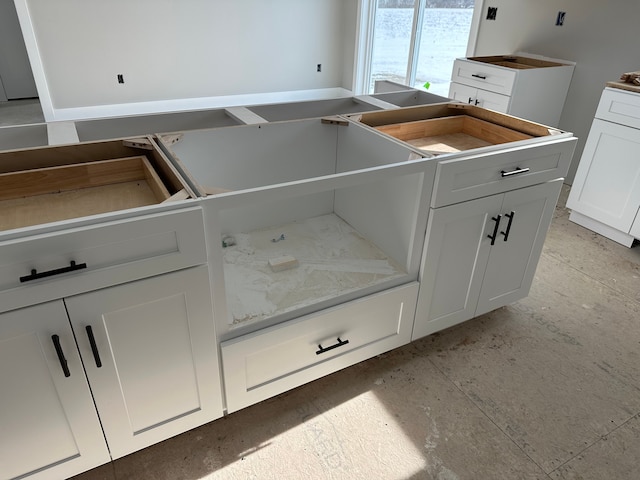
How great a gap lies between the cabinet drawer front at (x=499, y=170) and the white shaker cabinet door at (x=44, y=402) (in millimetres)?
1171

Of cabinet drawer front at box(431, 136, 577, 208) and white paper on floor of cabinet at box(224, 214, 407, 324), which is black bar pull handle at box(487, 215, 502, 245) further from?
white paper on floor of cabinet at box(224, 214, 407, 324)

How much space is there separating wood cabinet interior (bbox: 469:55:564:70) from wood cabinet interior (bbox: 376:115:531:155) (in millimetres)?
1884

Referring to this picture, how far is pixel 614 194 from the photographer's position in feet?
8.86

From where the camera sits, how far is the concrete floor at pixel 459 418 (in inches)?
55.1

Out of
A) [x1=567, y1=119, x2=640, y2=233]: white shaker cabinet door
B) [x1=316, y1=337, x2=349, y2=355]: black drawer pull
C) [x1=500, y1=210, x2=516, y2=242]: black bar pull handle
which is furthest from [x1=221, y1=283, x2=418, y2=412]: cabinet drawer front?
[x1=567, y1=119, x2=640, y2=233]: white shaker cabinet door

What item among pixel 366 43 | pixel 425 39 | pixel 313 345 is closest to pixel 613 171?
pixel 313 345

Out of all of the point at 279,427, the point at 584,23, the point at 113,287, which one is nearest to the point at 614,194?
the point at 584,23

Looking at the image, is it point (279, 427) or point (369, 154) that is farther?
point (369, 154)

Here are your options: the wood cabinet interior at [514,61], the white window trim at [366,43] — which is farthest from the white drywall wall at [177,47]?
the wood cabinet interior at [514,61]

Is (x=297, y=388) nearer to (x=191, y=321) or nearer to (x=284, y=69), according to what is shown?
(x=191, y=321)

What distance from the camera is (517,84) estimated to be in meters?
3.11

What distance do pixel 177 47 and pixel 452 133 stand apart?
4170mm

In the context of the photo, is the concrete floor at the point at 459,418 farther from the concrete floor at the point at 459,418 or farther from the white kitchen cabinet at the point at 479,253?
the white kitchen cabinet at the point at 479,253

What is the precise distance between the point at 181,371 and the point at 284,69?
5275 mm
